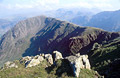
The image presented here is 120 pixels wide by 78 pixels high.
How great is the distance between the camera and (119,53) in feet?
248

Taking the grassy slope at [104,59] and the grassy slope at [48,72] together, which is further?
the grassy slope at [104,59]

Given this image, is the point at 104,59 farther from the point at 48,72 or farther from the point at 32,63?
the point at 32,63

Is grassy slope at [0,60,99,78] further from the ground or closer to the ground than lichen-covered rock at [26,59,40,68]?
closer to the ground

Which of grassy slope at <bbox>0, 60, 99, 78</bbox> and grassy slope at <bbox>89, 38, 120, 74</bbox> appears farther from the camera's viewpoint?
grassy slope at <bbox>89, 38, 120, 74</bbox>

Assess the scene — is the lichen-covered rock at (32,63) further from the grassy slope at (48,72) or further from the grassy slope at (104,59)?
the grassy slope at (104,59)

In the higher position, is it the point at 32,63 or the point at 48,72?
the point at 32,63

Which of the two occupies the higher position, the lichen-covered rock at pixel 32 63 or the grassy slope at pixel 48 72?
the lichen-covered rock at pixel 32 63

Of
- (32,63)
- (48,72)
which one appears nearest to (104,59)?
(48,72)

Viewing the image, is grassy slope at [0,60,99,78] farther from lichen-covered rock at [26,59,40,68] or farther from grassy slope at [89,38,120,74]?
grassy slope at [89,38,120,74]

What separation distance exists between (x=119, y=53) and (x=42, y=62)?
49600 mm

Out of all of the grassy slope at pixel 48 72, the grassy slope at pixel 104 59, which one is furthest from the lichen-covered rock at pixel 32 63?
the grassy slope at pixel 104 59

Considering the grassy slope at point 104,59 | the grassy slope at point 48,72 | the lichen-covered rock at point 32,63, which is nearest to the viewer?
the grassy slope at point 48,72

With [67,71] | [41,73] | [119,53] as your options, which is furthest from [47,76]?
[119,53]

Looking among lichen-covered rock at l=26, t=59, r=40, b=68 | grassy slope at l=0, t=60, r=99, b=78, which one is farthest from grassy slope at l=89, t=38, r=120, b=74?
lichen-covered rock at l=26, t=59, r=40, b=68
